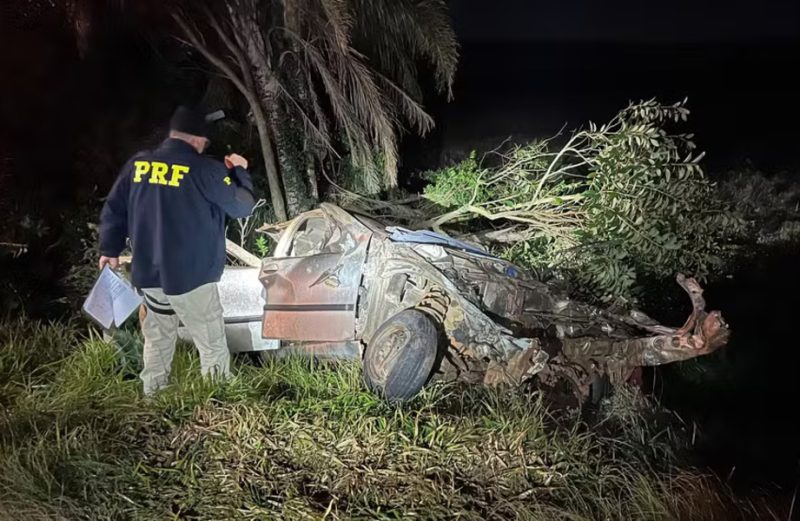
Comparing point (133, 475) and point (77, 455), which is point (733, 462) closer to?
point (133, 475)

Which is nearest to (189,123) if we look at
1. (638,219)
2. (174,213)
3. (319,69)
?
(174,213)

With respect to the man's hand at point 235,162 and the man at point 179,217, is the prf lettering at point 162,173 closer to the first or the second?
the man at point 179,217

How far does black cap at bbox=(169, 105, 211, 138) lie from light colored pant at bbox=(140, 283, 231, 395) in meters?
0.91

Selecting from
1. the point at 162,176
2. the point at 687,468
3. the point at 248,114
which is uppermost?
the point at 248,114

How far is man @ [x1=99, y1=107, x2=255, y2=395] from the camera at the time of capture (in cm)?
331

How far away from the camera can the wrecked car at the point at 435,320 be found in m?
3.93

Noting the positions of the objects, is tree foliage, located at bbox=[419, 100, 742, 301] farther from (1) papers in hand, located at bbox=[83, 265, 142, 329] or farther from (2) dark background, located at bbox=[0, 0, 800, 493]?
(1) papers in hand, located at bbox=[83, 265, 142, 329]

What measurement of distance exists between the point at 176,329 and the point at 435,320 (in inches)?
66.8

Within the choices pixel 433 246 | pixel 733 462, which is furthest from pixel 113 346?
pixel 733 462

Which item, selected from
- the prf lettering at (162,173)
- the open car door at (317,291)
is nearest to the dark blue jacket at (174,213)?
the prf lettering at (162,173)

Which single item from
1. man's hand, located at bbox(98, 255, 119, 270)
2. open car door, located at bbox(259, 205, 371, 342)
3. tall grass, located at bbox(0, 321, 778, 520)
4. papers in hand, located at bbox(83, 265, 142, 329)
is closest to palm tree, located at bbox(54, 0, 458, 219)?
open car door, located at bbox(259, 205, 371, 342)

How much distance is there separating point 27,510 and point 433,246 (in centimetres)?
285

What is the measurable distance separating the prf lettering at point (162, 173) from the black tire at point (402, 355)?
1.63m

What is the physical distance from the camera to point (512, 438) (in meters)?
3.62
